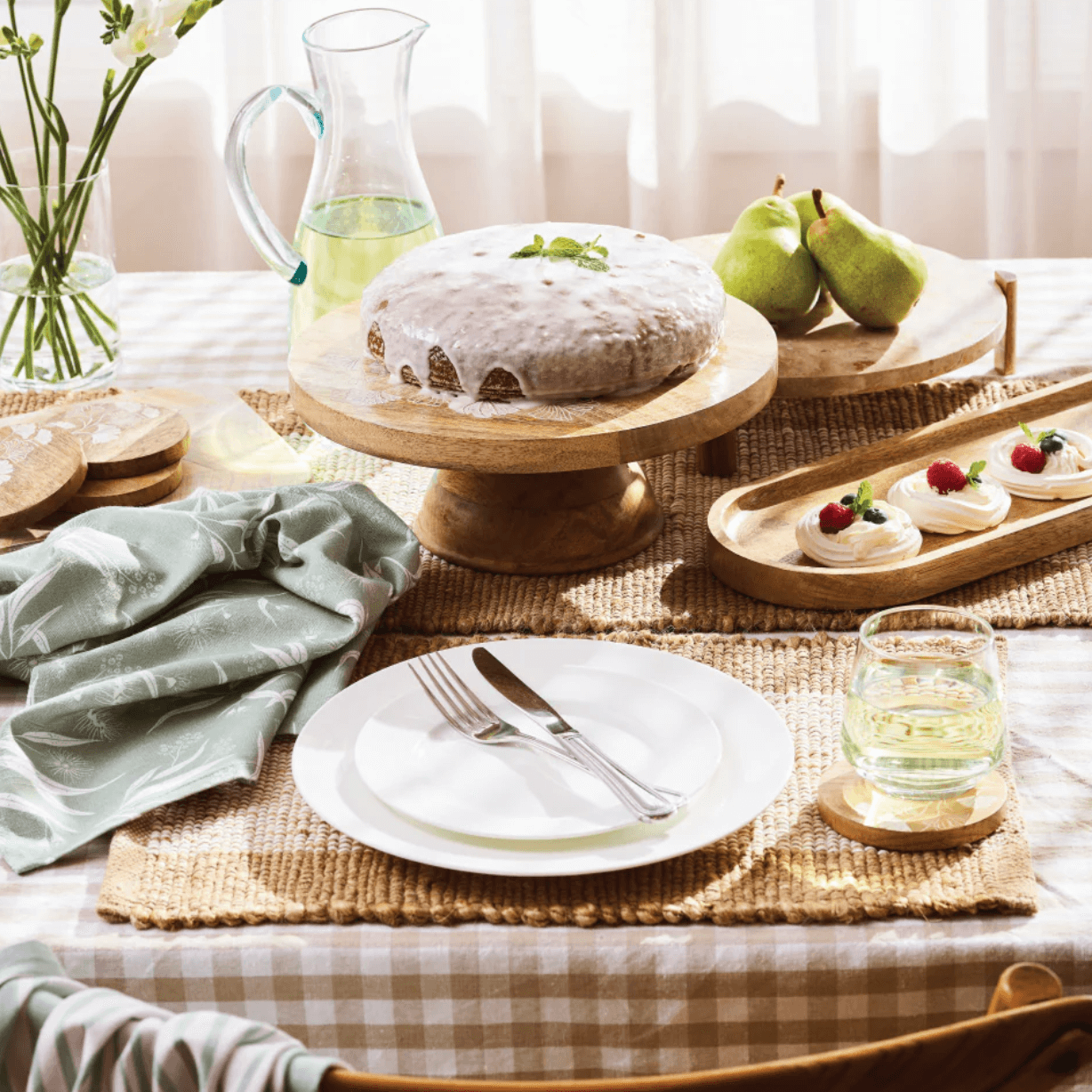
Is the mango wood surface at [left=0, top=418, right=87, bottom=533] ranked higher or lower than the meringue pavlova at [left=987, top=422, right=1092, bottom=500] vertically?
higher

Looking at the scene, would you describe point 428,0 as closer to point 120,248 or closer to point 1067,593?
point 120,248

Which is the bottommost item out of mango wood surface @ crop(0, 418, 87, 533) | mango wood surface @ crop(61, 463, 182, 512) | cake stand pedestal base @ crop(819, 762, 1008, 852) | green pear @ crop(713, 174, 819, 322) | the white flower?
cake stand pedestal base @ crop(819, 762, 1008, 852)

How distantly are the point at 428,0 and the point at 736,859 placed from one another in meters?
2.31

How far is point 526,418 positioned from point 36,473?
1.36 feet

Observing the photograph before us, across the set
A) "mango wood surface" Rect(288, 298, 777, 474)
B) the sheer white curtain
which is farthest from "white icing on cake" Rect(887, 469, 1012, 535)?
the sheer white curtain

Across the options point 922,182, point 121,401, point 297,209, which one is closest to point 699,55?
point 922,182

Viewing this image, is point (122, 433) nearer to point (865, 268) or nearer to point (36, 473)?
point (36, 473)

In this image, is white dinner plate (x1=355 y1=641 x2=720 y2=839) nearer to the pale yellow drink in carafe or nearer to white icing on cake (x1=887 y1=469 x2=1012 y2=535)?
white icing on cake (x1=887 y1=469 x2=1012 y2=535)

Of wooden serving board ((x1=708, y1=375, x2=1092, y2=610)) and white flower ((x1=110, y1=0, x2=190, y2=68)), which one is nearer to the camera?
wooden serving board ((x1=708, y1=375, x2=1092, y2=610))

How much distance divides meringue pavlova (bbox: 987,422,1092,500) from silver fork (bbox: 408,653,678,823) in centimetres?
51

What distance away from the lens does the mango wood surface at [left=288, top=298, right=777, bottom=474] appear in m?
1.04

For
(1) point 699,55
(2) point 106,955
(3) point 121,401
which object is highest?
(1) point 699,55

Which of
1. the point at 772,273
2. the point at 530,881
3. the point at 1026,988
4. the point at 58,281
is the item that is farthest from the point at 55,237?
the point at 1026,988

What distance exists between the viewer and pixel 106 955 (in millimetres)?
755
